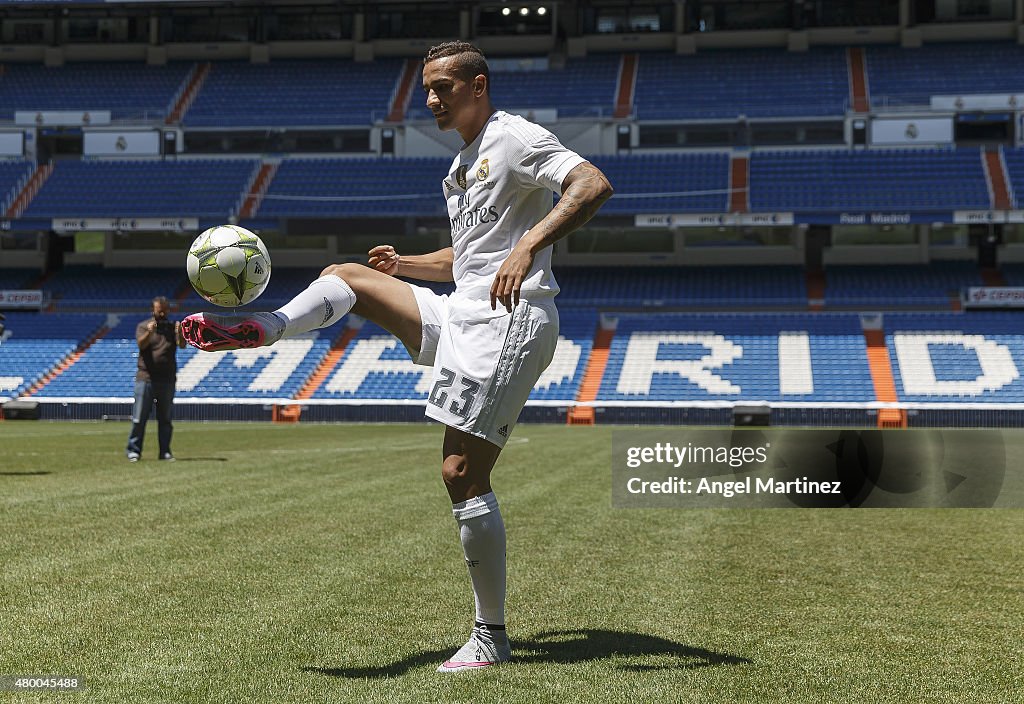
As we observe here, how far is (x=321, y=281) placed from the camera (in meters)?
4.58

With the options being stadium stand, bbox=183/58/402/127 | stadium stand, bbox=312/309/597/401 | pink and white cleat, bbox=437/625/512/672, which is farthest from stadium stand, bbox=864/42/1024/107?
pink and white cleat, bbox=437/625/512/672

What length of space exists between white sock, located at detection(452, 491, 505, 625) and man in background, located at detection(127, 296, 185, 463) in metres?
10.8

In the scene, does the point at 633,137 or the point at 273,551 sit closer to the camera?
the point at 273,551

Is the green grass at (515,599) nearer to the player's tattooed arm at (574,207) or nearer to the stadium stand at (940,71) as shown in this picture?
the player's tattooed arm at (574,207)

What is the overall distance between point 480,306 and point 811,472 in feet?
35.6

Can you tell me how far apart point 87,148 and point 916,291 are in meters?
32.2

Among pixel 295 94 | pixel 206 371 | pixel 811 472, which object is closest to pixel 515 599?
pixel 811 472

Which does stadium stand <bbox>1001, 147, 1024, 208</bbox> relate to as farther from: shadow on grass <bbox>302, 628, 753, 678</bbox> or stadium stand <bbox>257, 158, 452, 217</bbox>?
shadow on grass <bbox>302, 628, 753, 678</bbox>

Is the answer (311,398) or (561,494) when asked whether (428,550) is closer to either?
(561,494)

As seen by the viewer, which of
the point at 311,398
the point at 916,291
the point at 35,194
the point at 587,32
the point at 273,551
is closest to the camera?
the point at 273,551

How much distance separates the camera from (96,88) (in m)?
45.5

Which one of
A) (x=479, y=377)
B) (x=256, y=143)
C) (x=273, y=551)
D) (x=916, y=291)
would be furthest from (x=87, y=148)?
(x=479, y=377)

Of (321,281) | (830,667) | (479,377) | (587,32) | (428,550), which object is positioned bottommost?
(428,550)

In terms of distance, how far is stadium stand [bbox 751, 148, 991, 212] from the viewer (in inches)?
1435
